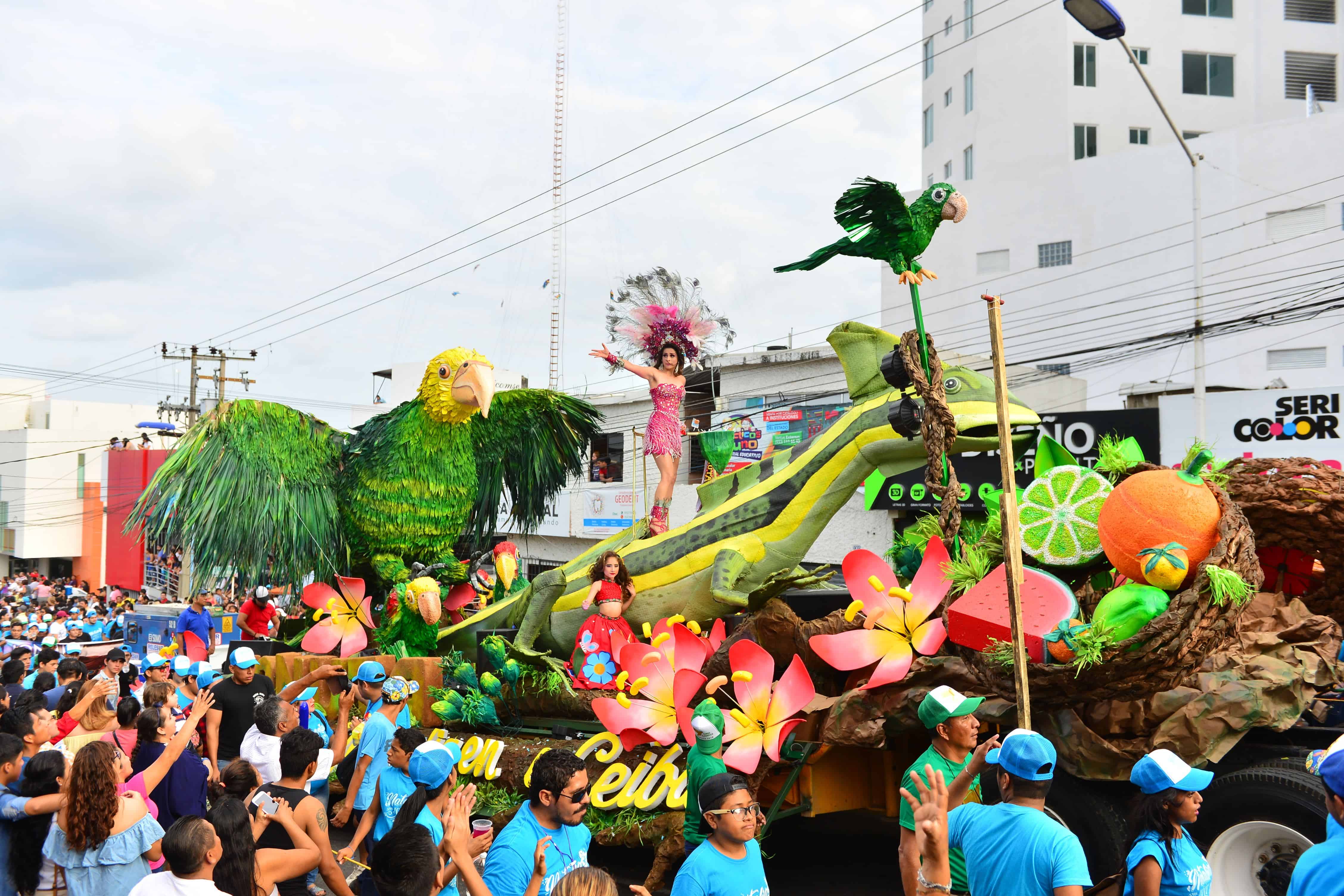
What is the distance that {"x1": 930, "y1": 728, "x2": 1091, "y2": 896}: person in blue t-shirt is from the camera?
306cm

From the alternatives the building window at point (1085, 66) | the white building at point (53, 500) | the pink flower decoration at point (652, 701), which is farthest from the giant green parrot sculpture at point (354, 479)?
the white building at point (53, 500)

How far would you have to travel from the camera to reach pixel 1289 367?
2403 centimetres

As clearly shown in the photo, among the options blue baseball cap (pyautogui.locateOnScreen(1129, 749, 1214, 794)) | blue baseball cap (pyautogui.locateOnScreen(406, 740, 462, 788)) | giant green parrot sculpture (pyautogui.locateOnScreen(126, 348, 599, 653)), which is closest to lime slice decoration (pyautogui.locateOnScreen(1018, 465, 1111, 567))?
blue baseball cap (pyautogui.locateOnScreen(1129, 749, 1214, 794))

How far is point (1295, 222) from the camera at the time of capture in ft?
77.1

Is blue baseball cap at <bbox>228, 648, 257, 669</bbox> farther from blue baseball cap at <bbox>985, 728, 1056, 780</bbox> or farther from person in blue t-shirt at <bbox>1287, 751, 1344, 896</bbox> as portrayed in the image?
person in blue t-shirt at <bbox>1287, 751, 1344, 896</bbox>

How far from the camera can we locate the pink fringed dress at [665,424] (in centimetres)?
855

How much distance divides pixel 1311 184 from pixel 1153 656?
22900 millimetres

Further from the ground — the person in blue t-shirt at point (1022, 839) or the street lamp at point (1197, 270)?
the street lamp at point (1197, 270)

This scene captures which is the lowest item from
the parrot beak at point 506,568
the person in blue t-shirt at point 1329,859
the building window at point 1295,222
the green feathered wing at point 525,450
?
the person in blue t-shirt at point 1329,859

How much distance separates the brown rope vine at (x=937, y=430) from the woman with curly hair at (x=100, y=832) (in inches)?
155

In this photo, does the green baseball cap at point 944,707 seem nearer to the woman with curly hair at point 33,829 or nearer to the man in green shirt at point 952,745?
the man in green shirt at point 952,745

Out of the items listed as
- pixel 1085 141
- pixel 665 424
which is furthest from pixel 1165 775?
pixel 1085 141

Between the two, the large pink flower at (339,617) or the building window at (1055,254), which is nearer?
the large pink flower at (339,617)

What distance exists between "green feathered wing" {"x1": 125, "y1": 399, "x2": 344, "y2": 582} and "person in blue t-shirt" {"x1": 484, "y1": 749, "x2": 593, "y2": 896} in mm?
6582
